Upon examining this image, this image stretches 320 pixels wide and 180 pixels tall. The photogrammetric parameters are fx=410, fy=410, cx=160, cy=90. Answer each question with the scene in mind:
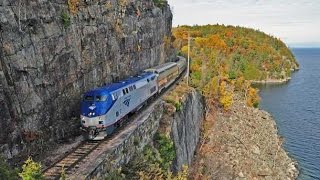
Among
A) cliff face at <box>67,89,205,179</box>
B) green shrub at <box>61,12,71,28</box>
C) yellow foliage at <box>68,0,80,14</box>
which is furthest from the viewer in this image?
yellow foliage at <box>68,0,80,14</box>

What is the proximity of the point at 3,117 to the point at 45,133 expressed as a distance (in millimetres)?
4216

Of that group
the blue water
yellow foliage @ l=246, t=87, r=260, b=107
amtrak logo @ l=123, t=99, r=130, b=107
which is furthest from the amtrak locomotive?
yellow foliage @ l=246, t=87, r=260, b=107

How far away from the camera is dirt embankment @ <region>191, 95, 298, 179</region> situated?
154ft

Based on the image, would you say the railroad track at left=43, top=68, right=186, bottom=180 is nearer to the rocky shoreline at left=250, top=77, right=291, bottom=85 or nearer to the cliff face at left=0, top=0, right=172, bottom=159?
the cliff face at left=0, top=0, right=172, bottom=159

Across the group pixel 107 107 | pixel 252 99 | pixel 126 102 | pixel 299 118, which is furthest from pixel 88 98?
pixel 252 99

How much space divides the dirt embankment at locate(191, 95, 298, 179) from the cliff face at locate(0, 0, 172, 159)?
593 inches

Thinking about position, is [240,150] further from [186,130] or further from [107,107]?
[107,107]

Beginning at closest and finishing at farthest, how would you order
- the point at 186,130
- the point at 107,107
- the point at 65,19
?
the point at 107,107, the point at 65,19, the point at 186,130

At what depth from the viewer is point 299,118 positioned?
76.5m

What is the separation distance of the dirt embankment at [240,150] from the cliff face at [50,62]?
1507 cm

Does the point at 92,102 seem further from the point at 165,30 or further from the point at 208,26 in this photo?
the point at 208,26

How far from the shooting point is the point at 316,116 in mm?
78188

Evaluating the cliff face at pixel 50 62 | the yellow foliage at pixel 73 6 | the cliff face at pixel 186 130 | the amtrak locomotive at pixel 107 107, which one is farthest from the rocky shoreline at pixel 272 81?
the yellow foliage at pixel 73 6

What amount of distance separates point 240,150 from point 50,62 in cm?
3447
